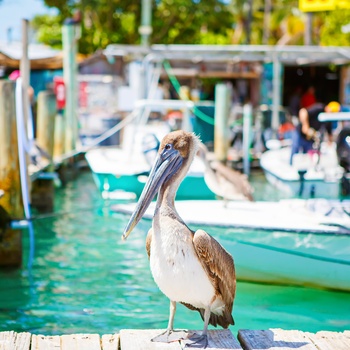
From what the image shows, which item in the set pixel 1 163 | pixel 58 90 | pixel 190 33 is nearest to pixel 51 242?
pixel 1 163

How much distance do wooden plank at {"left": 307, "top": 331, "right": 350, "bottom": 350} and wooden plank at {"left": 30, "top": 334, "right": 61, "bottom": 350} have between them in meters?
1.41

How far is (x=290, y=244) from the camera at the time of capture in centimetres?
772

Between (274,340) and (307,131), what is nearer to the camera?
(274,340)

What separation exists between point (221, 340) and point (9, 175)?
194 inches

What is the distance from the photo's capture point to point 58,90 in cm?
2117

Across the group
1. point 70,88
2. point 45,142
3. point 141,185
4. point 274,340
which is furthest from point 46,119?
point 274,340

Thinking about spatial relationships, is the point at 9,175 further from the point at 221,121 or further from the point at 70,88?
the point at 70,88

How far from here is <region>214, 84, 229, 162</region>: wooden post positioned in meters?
16.0

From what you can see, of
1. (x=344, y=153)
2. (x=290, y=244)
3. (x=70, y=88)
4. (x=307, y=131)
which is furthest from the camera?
(x=70, y=88)

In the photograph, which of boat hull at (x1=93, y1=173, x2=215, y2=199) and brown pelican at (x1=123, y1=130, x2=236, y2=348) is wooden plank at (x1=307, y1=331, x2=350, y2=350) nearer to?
brown pelican at (x1=123, y1=130, x2=236, y2=348)

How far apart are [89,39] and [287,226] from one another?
2992 centimetres

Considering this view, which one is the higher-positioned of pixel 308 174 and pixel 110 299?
pixel 308 174

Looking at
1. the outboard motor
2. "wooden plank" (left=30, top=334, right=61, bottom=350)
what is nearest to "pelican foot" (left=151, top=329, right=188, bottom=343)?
"wooden plank" (left=30, top=334, right=61, bottom=350)

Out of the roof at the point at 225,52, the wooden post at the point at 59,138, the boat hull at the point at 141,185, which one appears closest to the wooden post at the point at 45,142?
the boat hull at the point at 141,185
